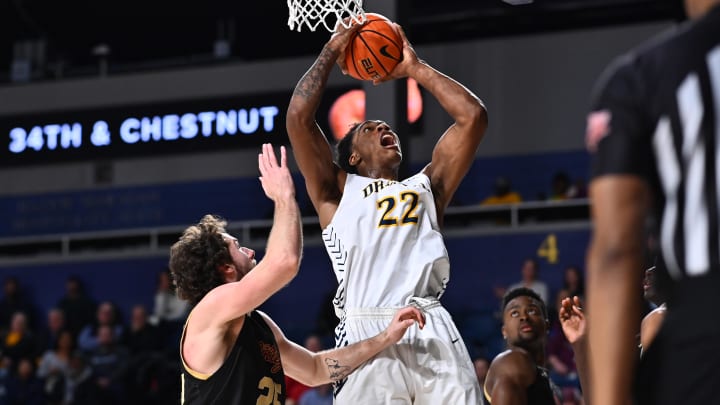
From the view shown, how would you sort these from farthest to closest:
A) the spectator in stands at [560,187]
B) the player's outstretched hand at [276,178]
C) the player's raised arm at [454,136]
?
1. the spectator in stands at [560,187]
2. the player's raised arm at [454,136]
3. the player's outstretched hand at [276,178]

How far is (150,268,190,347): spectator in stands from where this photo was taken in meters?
12.4

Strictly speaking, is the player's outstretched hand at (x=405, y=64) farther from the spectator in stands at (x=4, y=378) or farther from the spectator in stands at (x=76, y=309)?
the spectator in stands at (x=76, y=309)

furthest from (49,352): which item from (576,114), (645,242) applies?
(645,242)

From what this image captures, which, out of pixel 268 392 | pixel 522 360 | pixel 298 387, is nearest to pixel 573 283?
pixel 298 387

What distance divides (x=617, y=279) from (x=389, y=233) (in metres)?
2.59

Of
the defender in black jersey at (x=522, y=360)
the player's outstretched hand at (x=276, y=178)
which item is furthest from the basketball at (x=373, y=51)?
the defender in black jersey at (x=522, y=360)

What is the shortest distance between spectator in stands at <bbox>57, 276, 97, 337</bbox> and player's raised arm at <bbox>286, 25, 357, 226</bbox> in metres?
9.56

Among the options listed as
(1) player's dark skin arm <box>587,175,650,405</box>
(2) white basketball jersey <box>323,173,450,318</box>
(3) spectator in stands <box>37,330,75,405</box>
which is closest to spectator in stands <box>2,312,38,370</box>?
(3) spectator in stands <box>37,330,75,405</box>

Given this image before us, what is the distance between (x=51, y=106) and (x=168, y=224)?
2.56 m

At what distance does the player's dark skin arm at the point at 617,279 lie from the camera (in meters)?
1.83

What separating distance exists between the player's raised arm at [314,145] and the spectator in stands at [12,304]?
10.5m

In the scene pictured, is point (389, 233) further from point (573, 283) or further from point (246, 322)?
point (573, 283)

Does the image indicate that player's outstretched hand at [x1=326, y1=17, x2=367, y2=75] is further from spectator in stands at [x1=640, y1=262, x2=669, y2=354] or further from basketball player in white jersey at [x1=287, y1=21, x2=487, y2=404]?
spectator in stands at [x1=640, y1=262, x2=669, y2=354]

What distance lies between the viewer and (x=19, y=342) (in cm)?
1309
